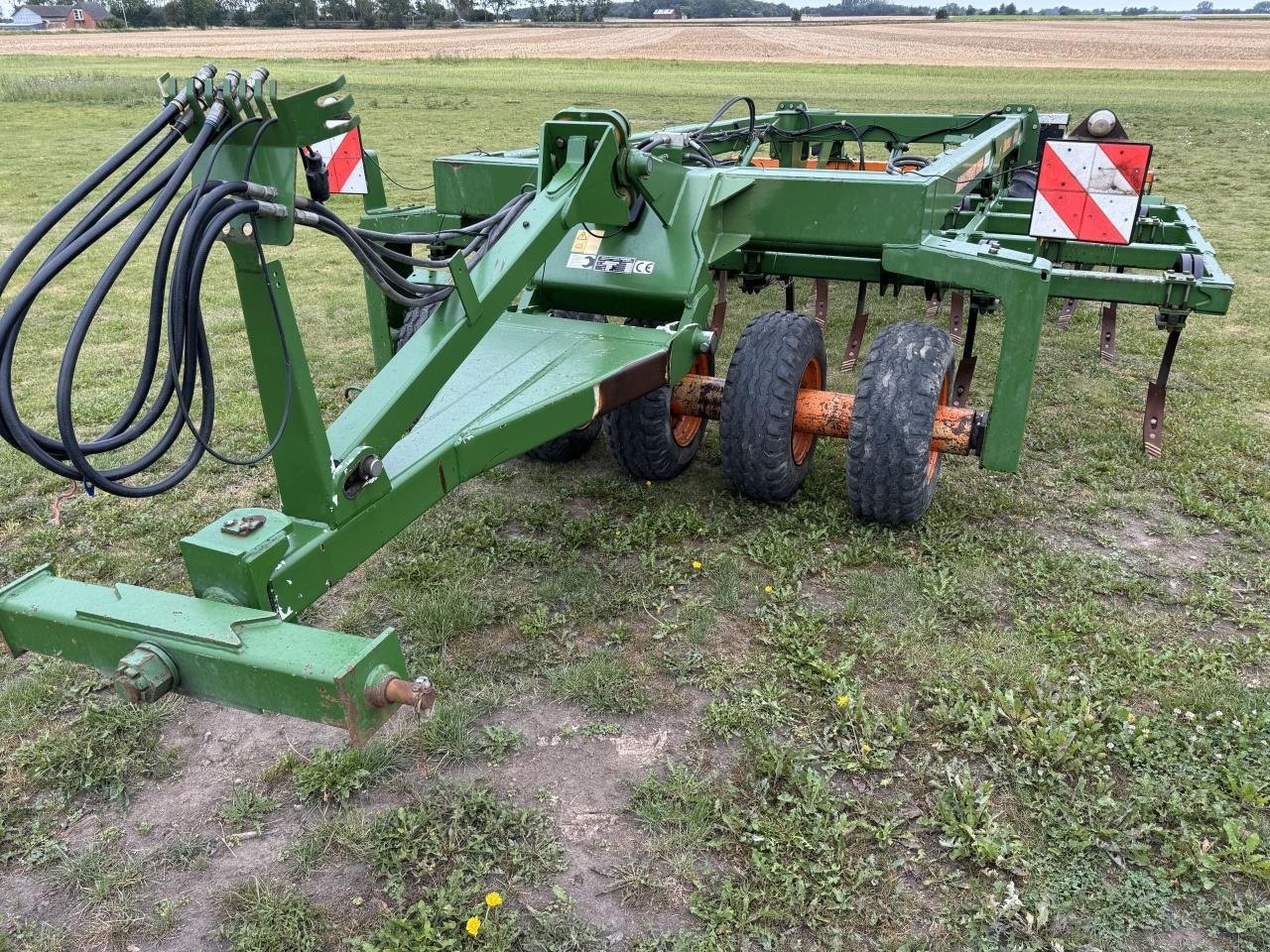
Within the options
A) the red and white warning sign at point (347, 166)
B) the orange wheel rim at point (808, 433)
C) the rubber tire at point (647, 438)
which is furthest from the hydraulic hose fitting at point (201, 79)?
the red and white warning sign at point (347, 166)

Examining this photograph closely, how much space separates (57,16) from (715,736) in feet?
370

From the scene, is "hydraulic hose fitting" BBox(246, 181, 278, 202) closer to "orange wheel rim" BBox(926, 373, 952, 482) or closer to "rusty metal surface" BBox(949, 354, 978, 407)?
"orange wheel rim" BBox(926, 373, 952, 482)

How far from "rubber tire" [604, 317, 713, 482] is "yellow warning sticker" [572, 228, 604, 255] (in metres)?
0.36

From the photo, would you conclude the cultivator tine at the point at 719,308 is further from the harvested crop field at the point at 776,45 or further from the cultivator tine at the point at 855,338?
the harvested crop field at the point at 776,45

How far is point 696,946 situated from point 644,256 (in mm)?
2728

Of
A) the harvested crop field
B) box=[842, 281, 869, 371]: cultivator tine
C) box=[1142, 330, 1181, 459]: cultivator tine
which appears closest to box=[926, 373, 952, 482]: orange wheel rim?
box=[1142, 330, 1181, 459]: cultivator tine

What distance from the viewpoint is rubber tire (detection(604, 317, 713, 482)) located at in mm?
4305

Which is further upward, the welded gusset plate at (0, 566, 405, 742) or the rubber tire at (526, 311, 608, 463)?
the welded gusset plate at (0, 566, 405, 742)

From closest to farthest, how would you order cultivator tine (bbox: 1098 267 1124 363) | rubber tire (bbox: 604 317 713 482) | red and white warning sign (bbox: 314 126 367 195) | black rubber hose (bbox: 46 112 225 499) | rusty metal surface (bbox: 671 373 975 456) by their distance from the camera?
black rubber hose (bbox: 46 112 225 499) < rusty metal surface (bbox: 671 373 975 456) < rubber tire (bbox: 604 317 713 482) < red and white warning sign (bbox: 314 126 367 195) < cultivator tine (bbox: 1098 267 1124 363)

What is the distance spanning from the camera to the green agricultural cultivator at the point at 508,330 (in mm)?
2160

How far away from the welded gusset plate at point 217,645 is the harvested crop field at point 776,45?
3812 centimetres

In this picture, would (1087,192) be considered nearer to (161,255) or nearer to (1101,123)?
(1101,123)

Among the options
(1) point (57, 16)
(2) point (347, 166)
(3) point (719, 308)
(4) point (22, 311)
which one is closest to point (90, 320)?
(4) point (22, 311)

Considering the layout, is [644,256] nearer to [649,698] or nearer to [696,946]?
[649,698]
